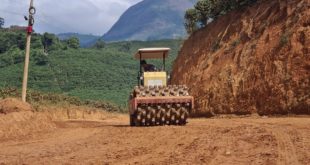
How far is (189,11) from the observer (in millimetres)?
47312

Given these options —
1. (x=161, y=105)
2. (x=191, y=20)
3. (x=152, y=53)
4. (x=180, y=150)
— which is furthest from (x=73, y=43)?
(x=180, y=150)

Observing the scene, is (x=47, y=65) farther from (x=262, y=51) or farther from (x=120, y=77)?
(x=262, y=51)

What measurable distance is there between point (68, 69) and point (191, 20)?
45747mm

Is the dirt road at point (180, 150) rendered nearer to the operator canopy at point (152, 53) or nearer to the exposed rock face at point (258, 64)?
the operator canopy at point (152, 53)

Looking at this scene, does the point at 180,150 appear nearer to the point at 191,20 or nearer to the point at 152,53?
the point at 152,53

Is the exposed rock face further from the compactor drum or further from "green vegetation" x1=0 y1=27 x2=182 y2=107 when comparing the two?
"green vegetation" x1=0 y1=27 x2=182 y2=107

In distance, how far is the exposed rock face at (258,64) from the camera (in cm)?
2456

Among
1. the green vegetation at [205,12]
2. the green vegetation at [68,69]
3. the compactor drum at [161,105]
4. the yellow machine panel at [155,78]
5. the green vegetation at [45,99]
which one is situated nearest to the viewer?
the compactor drum at [161,105]

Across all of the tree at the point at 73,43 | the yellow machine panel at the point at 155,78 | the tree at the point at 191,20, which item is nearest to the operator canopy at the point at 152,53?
the yellow machine panel at the point at 155,78

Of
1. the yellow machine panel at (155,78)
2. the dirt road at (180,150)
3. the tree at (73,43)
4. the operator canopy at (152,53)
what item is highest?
the tree at (73,43)

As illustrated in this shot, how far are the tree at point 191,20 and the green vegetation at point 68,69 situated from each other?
26.0 meters

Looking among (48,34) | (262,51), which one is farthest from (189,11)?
(48,34)

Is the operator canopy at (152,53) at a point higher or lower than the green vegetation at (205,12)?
lower

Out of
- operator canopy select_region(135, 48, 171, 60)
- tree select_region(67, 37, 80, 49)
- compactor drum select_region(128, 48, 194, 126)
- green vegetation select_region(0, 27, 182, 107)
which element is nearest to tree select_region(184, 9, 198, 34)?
green vegetation select_region(0, 27, 182, 107)
